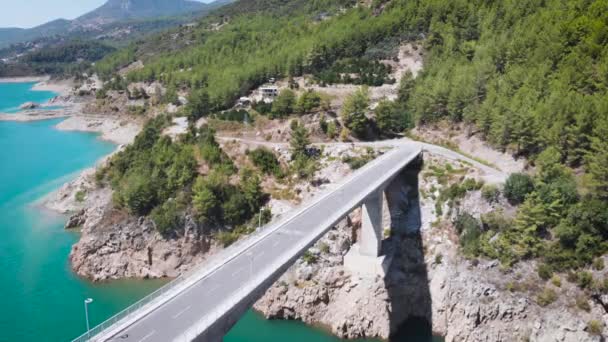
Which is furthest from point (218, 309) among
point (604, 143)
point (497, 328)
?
point (604, 143)

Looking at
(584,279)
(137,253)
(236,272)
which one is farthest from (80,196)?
(584,279)

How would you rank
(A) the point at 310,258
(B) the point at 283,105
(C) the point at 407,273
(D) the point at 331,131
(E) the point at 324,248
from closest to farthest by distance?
(C) the point at 407,273
(A) the point at 310,258
(E) the point at 324,248
(D) the point at 331,131
(B) the point at 283,105

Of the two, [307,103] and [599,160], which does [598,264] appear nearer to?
[599,160]

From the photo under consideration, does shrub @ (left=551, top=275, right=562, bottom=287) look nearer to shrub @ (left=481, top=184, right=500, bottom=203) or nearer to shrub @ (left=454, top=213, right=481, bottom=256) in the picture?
shrub @ (left=454, top=213, right=481, bottom=256)

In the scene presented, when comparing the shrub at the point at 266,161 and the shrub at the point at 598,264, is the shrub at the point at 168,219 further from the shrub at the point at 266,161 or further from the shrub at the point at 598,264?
the shrub at the point at 598,264

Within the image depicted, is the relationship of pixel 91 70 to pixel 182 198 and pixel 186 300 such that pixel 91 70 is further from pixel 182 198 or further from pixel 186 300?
pixel 186 300

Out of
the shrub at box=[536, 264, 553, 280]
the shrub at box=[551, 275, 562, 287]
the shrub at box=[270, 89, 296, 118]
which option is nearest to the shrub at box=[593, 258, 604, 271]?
the shrub at box=[551, 275, 562, 287]
